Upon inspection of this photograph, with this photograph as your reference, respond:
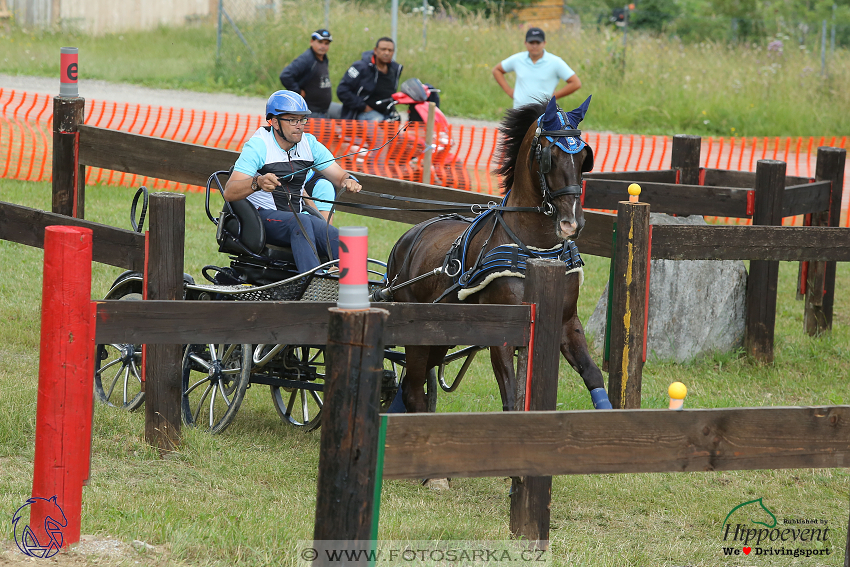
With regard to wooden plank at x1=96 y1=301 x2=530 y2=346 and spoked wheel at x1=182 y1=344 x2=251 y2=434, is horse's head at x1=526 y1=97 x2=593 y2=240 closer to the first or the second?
wooden plank at x1=96 y1=301 x2=530 y2=346

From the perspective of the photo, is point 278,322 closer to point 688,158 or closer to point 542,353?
point 542,353

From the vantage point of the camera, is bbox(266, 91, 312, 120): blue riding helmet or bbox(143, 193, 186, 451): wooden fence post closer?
bbox(143, 193, 186, 451): wooden fence post

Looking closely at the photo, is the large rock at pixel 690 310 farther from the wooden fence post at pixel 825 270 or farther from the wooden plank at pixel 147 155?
the wooden plank at pixel 147 155

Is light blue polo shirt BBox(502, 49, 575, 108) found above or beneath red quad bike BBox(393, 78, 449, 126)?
above

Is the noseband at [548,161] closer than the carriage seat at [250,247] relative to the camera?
Yes

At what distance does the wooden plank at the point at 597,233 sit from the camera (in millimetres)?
5605

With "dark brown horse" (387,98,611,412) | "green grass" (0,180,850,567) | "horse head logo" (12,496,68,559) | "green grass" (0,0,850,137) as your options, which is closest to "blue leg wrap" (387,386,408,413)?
"green grass" (0,180,850,567)

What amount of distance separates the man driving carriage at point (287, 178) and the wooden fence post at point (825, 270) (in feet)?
15.1

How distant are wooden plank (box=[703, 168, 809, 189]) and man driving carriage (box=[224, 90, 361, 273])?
3.94m

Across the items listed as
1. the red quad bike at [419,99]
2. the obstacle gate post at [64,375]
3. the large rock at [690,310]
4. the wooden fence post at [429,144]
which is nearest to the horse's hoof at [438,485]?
the obstacle gate post at [64,375]

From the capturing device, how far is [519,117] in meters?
4.97

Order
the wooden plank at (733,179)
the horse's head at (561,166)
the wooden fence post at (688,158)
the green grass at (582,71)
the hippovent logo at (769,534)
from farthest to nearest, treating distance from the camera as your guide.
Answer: the green grass at (582,71) → the wooden plank at (733,179) → the wooden fence post at (688,158) → the horse's head at (561,166) → the hippovent logo at (769,534)

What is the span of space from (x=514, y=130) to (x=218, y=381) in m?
2.31

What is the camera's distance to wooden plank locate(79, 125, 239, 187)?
21.5 ft
